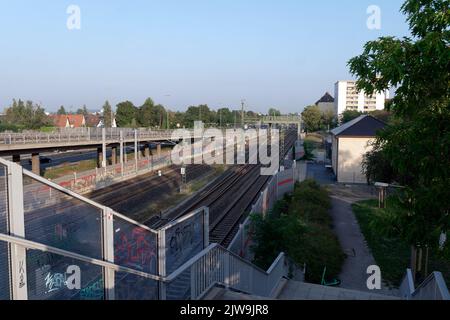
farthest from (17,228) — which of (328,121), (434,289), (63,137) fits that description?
(328,121)

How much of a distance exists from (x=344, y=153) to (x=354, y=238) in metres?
20.8

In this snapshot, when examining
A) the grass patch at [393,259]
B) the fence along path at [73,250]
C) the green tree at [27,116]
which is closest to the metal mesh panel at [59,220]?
the fence along path at [73,250]

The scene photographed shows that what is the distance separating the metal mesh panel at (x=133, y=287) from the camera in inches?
207

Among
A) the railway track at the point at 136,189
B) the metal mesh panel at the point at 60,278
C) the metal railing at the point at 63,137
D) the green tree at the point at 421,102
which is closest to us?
the metal mesh panel at the point at 60,278

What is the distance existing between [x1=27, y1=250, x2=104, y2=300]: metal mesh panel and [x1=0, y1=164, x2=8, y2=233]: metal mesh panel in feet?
1.06

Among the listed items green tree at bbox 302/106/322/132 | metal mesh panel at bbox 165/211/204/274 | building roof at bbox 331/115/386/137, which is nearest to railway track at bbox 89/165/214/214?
building roof at bbox 331/115/386/137

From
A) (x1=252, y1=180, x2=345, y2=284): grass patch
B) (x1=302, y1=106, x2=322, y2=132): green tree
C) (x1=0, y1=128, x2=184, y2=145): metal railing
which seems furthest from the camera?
(x1=302, y1=106, x2=322, y2=132): green tree

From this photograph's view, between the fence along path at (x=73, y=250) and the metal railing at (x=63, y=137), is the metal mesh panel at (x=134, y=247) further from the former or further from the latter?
the metal railing at (x=63, y=137)

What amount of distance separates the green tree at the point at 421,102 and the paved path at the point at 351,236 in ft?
32.5

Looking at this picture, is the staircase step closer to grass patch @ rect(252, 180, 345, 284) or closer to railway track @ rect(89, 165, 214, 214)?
grass patch @ rect(252, 180, 345, 284)

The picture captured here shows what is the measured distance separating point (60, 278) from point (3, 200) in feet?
3.48

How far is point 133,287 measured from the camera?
219 inches

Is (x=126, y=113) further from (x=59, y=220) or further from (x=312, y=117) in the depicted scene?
(x=59, y=220)

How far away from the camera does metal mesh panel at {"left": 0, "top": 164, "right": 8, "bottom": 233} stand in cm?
349
